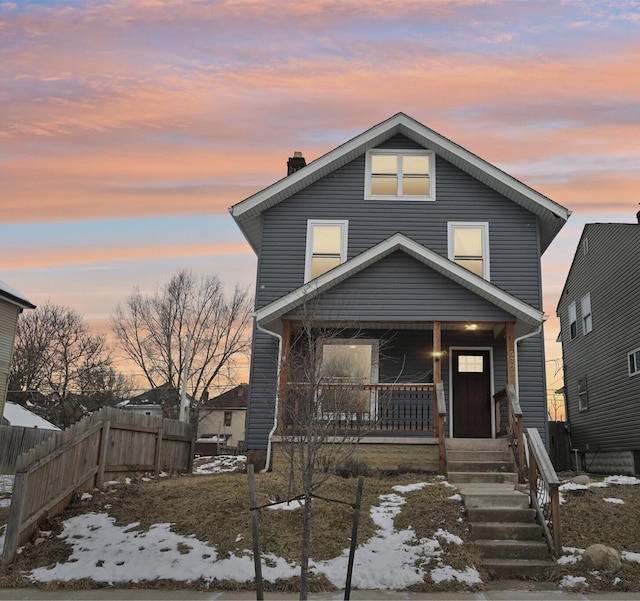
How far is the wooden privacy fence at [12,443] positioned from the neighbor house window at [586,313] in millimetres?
21131

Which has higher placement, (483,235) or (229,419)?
(483,235)

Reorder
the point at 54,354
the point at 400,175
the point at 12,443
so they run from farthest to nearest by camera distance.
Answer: the point at 54,354
the point at 12,443
the point at 400,175

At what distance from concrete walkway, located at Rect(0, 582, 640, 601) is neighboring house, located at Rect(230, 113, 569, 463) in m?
6.50

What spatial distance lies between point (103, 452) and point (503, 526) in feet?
21.9

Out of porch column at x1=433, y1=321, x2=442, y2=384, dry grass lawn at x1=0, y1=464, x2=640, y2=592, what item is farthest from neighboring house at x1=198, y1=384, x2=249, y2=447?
dry grass lawn at x1=0, y1=464, x2=640, y2=592

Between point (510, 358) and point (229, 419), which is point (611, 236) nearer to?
point (510, 358)

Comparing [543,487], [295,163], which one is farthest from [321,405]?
[295,163]

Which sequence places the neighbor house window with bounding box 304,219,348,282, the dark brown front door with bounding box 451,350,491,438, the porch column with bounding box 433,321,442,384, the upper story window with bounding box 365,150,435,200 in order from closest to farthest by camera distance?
the porch column with bounding box 433,321,442,384 → the dark brown front door with bounding box 451,350,491,438 → the neighbor house window with bounding box 304,219,348,282 → the upper story window with bounding box 365,150,435,200

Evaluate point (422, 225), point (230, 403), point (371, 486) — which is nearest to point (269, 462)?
point (371, 486)

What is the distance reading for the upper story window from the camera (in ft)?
57.9

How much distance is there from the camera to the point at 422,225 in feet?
56.9

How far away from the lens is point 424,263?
14.8 m

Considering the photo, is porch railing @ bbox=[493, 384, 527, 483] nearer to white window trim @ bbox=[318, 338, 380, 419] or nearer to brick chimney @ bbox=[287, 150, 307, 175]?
white window trim @ bbox=[318, 338, 380, 419]

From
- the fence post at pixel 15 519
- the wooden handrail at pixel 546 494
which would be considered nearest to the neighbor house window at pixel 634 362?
the wooden handrail at pixel 546 494
